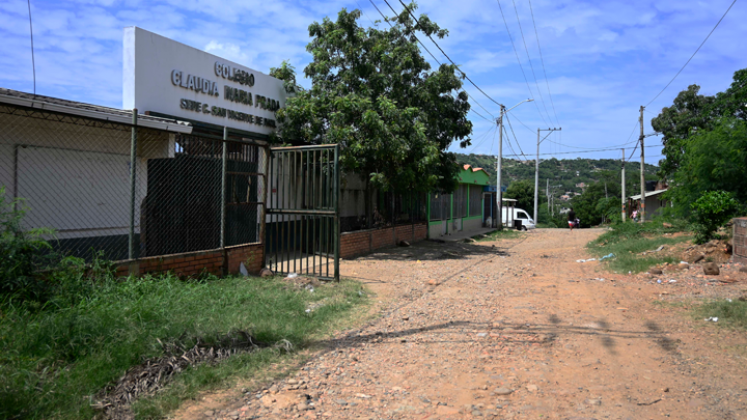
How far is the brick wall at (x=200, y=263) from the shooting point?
6.66 metres

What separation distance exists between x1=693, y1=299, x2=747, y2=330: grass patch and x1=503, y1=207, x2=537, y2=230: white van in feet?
85.6

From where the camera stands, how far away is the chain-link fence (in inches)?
298

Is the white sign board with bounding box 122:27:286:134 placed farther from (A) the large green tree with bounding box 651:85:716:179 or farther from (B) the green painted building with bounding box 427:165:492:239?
(A) the large green tree with bounding box 651:85:716:179

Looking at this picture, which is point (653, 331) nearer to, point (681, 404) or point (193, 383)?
point (681, 404)

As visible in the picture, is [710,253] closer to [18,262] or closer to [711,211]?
[711,211]

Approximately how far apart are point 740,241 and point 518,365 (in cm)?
819

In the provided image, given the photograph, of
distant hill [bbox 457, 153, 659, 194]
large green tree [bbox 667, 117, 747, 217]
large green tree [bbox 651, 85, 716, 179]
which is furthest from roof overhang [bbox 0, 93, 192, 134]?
distant hill [bbox 457, 153, 659, 194]

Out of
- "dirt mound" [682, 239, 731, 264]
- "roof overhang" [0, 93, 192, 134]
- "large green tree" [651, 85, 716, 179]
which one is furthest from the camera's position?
"large green tree" [651, 85, 716, 179]

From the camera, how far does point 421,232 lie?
19734mm

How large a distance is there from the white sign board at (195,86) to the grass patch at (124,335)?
4666 millimetres

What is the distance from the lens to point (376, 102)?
13859 millimetres

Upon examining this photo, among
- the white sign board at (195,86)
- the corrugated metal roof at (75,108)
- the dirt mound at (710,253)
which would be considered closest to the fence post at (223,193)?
the corrugated metal roof at (75,108)

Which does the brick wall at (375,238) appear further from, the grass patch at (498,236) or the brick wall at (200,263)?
the grass patch at (498,236)

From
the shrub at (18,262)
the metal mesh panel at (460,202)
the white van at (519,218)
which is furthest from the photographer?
the white van at (519,218)
